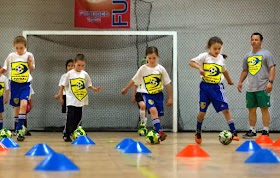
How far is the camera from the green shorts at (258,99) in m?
9.35

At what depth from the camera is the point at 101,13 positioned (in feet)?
40.4

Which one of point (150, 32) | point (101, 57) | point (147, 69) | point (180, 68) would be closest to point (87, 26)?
point (101, 57)

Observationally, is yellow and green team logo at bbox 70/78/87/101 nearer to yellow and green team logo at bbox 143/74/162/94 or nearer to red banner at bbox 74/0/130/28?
yellow and green team logo at bbox 143/74/162/94

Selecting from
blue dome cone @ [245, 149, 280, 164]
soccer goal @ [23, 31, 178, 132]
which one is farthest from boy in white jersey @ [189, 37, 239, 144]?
soccer goal @ [23, 31, 178, 132]

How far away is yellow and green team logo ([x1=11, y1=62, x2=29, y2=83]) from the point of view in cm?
876

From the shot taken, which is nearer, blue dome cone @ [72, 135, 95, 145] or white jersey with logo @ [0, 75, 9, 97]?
blue dome cone @ [72, 135, 95, 145]

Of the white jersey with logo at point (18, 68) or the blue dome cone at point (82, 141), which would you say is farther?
the white jersey with logo at point (18, 68)

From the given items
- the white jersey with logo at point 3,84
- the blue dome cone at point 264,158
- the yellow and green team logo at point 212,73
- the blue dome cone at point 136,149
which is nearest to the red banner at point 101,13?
the white jersey with logo at point 3,84

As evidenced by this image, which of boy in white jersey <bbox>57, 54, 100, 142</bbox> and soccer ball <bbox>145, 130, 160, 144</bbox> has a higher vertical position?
boy in white jersey <bbox>57, 54, 100, 142</bbox>

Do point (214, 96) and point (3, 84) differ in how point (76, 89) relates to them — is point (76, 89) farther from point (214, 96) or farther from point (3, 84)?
point (214, 96)

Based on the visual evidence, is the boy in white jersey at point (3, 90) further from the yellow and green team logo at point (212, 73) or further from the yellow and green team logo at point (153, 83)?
the yellow and green team logo at point (212, 73)

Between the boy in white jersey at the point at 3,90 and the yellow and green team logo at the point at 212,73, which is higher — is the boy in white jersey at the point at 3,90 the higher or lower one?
the lower one

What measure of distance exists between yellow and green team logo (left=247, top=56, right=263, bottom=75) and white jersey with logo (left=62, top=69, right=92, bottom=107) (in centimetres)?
288

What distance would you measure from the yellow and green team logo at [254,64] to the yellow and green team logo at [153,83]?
6.47 ft
